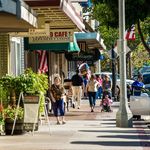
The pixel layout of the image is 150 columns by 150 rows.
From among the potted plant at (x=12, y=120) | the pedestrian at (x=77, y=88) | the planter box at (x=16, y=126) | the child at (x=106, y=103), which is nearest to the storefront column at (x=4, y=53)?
the potted plant at (x=12, y=120)

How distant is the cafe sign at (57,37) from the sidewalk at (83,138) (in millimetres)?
3907

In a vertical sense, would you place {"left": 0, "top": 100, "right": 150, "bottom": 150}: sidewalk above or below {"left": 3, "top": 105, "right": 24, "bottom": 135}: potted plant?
below

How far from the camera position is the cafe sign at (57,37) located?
25.2 m

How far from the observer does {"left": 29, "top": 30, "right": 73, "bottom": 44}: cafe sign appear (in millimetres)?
25156

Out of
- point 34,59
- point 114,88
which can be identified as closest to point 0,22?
point 34,59

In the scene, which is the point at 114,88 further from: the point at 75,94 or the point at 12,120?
the point at 12,120

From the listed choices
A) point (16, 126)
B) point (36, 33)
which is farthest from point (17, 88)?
point (36, 33)

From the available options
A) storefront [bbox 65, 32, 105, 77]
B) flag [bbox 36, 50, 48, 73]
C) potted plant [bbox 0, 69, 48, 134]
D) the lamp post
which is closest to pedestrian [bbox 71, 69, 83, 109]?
storefront [bbox 65, 32, 105, 77]

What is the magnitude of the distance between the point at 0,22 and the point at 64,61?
88.5 ft

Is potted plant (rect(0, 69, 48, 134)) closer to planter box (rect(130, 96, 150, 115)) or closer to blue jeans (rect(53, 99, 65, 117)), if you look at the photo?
blue jeans (rect(53, 99, 65, 117))

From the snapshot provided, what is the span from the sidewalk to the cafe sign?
12.8 ft

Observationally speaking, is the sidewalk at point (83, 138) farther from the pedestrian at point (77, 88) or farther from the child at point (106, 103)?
the pedestrian at point (77, 88)

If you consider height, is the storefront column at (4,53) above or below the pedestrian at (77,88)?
above

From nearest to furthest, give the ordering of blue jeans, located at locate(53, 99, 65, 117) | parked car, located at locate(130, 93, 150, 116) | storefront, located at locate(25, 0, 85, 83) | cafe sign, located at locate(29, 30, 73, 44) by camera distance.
Result: storefront, located at locate(25, 0, 85, 83) → blue jeans, located at locate(53, 99, 65, 117) → parked car, located at locate(130, 93, 150, 116) → cafe sign, located at locate(29, 30, 73, 44)
